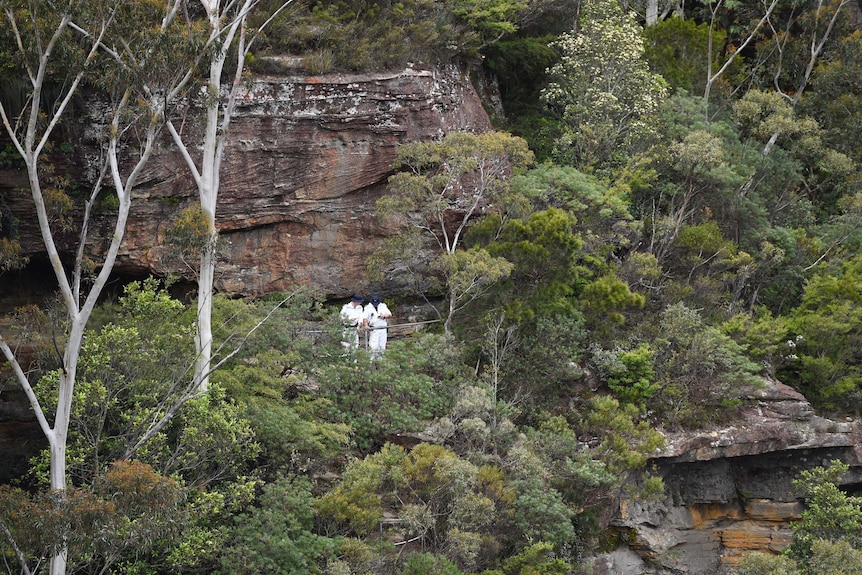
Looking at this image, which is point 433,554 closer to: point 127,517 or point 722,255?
point 127,517

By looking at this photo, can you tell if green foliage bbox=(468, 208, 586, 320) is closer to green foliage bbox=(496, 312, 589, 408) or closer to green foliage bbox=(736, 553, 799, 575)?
green foliage bbox=(496, 312, 589, 408)

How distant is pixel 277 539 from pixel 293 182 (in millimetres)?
10068

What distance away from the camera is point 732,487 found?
24656mm

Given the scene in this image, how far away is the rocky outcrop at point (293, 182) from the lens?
80.7ft

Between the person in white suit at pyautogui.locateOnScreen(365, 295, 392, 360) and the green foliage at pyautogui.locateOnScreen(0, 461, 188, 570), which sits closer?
the green foliage at pyautogui.locateOnScreen(0, 461, 188, 570)

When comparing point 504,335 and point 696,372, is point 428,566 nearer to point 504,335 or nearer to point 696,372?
point 504,335

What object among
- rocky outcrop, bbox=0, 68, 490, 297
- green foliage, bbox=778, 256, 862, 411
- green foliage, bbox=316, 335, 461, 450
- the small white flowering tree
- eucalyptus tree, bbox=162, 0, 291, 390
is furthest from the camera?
the small white flowering tree

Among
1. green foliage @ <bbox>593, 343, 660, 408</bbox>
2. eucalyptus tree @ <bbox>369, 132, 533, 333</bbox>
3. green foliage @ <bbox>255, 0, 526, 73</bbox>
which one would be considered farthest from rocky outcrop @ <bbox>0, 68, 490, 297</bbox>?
green foliage @ <bbox>593, 343, 660, 408</bbox>

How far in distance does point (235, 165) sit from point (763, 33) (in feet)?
62.7

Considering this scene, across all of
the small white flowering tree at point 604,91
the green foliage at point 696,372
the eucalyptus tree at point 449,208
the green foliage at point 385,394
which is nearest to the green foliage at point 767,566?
the green foliage at point 696,372

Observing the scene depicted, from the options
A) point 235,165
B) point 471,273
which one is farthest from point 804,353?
point 235,165

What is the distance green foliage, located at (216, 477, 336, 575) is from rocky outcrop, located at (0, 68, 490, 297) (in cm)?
791

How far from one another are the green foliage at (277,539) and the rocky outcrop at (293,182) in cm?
791

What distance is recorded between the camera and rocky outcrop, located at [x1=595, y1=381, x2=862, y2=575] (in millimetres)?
22594
